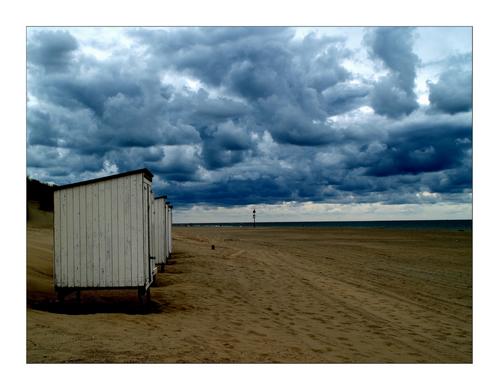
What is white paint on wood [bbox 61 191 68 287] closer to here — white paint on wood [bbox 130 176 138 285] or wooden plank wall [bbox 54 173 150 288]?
wooden plank wall [bbox 54 173 150 288]

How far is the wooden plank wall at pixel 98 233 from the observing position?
30.2 feet

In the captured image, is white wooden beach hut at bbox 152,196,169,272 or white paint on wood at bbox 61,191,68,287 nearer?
white paint on wood at bbox 61,191,68,287

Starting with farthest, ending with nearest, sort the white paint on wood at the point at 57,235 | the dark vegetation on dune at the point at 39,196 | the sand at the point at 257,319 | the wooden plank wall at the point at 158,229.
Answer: the dark vegetation on dune at the point at 39,196
the wooden plank wall at the point at 158,229
the white paint on wood at the point at 57,235
the sand at the point at 257,319

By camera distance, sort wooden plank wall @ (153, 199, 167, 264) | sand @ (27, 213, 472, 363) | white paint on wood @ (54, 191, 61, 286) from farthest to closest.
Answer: wooden plank wall @ (153, 199, 167, 264) < white paint on wood @ (54, 191, 61, 286) < sand @ (27, 213, 472, 363)

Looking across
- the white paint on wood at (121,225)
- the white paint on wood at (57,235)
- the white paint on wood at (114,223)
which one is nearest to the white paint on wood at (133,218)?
the white paint on wood at (121,225)

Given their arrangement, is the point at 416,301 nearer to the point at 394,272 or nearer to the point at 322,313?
the point at 322,313

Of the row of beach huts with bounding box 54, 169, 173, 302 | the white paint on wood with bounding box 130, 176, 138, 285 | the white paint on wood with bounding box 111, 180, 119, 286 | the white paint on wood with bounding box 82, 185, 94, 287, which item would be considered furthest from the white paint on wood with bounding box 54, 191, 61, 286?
the white paint on wood with bounding box 130, 176, 138, 285

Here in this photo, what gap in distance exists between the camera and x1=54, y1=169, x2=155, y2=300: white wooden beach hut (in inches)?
362

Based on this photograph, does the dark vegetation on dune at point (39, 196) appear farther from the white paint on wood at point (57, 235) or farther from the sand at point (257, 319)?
the white paint on wood at point (57, 235)

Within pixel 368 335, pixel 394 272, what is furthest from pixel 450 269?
pixel 368 335

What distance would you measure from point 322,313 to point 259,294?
265 cm

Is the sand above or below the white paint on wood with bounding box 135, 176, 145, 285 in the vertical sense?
below

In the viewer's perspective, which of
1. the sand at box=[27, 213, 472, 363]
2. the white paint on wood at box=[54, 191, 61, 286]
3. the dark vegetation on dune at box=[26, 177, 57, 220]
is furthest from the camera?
the dark vegetation on dune at box=[26, 177, 57, 220]

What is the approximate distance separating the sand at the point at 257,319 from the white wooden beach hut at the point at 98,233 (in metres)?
0.85
